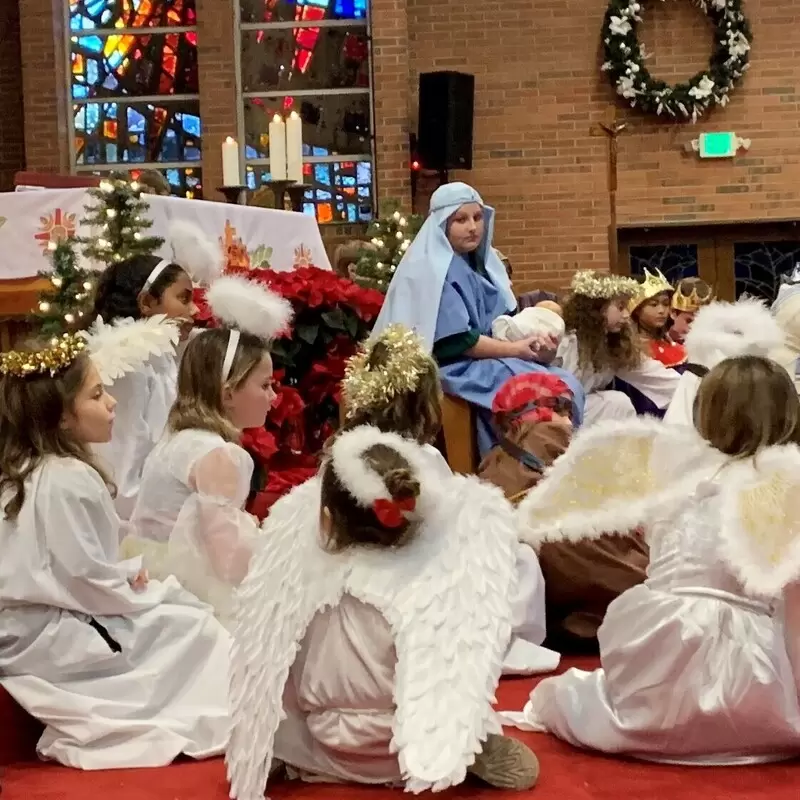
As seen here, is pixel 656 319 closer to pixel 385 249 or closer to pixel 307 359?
pixel 385 249

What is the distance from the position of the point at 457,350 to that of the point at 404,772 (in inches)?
110

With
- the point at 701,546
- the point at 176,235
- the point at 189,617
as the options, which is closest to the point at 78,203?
the point at 176,235

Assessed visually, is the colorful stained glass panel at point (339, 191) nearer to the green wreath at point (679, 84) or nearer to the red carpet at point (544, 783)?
the green wreath at point (679, 84)

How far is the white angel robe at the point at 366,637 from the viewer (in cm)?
279

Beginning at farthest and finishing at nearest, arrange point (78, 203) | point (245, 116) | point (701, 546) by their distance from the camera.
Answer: point (245, 116), point (78, 203), point (701, 546)

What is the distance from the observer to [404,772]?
8.56ft

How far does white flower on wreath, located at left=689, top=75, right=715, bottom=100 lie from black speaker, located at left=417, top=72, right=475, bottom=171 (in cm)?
177

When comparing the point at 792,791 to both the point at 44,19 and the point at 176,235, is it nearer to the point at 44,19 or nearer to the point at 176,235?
the point at 176,235

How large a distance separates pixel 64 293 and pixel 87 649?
250 cm

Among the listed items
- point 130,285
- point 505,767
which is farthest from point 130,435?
point 505,767

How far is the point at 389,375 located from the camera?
12.5ft

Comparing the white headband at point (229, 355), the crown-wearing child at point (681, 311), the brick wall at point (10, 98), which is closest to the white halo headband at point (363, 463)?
the white headband at point (229, 355)

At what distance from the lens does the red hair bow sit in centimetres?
275

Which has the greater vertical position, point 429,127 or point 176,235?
point 429,127
